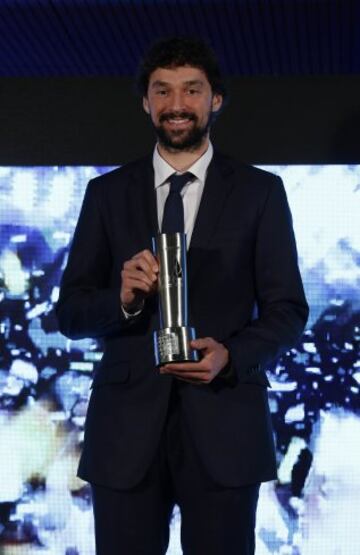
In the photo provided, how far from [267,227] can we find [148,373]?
0.39 meters

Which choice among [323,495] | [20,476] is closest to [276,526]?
[323,495]

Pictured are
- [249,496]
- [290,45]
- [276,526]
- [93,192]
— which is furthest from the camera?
[290,45]

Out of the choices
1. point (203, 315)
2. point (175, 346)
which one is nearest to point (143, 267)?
point (175, 346)

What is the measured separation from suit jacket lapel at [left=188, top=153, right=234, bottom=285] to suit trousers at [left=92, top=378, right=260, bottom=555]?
0.26 m

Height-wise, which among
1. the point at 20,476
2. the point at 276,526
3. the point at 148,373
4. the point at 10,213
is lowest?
the point at 276,526

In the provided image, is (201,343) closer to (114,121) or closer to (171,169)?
(171,169)

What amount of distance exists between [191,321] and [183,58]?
580mm

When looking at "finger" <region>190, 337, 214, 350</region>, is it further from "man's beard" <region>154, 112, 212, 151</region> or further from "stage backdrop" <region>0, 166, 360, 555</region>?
"stage backdrop" <region>0, 166, 360, 555</region>

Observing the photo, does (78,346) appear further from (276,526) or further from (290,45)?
(290,45)

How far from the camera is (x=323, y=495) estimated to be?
10.5 feet

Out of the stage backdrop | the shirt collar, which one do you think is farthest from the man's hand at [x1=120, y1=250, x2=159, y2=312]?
the stage backdrop

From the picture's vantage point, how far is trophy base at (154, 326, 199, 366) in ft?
5.78

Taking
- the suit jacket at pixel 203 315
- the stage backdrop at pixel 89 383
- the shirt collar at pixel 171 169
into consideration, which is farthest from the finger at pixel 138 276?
the stage backdrop at pixel 89 383

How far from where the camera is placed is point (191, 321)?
2.01 m
